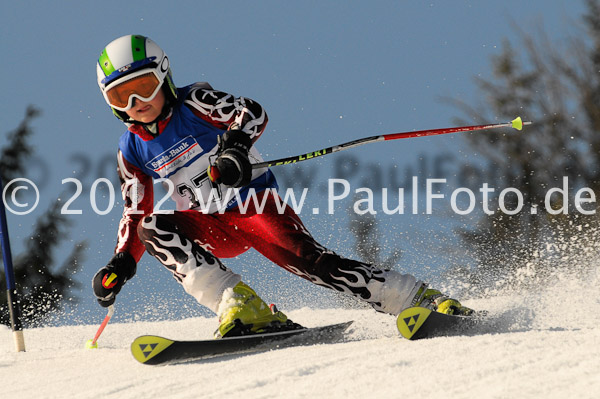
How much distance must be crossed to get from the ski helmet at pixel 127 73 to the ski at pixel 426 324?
1700mm

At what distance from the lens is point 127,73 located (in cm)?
349

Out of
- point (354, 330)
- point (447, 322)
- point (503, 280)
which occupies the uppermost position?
point (447, 322)

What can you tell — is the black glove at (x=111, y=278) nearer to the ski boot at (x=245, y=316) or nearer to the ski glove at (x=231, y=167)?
the ski boot at (x=245, y=316)

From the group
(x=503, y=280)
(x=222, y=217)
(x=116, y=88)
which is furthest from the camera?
(x=503, y=280)

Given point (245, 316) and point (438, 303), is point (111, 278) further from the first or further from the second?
point (438, 303)

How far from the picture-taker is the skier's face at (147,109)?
354cm

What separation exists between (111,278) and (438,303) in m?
1.73

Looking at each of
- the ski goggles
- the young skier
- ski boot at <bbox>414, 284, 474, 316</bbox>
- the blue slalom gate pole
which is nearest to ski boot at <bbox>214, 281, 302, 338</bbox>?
the young skier

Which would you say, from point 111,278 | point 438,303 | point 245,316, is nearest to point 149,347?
point 245,316

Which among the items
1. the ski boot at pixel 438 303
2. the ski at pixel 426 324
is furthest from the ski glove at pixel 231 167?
the ski boot at pixel 438 303

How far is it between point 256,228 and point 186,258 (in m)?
0.47

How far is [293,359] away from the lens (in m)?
2.76

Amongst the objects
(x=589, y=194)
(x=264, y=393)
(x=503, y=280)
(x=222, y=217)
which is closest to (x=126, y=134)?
(x=222, y=217)

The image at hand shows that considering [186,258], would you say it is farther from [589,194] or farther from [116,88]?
[589,194]
